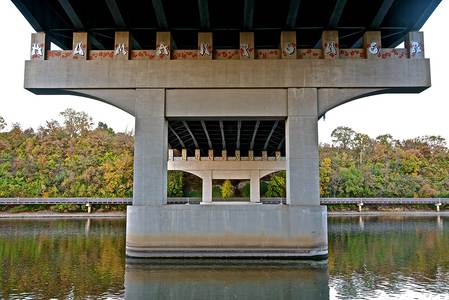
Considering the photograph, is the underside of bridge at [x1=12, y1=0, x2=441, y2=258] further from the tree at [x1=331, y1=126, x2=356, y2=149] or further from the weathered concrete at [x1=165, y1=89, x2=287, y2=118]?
the tree at [x1=331, y1=126, x2=356, y2=149]

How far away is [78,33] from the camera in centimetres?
1409

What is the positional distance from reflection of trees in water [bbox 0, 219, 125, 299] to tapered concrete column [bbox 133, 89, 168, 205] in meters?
2.48

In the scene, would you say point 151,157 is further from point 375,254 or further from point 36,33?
point 375,254

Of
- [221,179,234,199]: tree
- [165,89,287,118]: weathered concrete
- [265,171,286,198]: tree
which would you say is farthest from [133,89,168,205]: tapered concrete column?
[221,179,234,199]: tree

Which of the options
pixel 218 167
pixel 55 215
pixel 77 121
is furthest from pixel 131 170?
pixel 77 121

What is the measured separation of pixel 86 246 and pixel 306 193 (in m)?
10.2

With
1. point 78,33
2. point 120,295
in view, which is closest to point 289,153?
point 120,295

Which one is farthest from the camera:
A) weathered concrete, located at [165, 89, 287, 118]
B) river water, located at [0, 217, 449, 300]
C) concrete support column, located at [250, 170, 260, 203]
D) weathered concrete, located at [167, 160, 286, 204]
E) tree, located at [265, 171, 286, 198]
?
tree, located at [265, 171, 286, 198]

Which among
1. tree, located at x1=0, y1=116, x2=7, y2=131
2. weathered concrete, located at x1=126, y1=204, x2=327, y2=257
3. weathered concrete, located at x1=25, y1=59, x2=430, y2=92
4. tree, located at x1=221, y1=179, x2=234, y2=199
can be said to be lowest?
weathered concrete, located at x1=126, y1=204, x2=327, y2=257

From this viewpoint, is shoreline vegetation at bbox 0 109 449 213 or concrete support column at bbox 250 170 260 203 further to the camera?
shoreline vegetation at bbox 0 109 449 213

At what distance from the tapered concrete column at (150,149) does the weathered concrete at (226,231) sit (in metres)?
0.55

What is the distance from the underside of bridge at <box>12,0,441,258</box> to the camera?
12.8m

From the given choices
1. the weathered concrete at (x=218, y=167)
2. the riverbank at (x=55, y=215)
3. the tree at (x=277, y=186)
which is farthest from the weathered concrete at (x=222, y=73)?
the tree at (x=277, y=186)

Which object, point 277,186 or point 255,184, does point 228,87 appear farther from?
point 277,186
